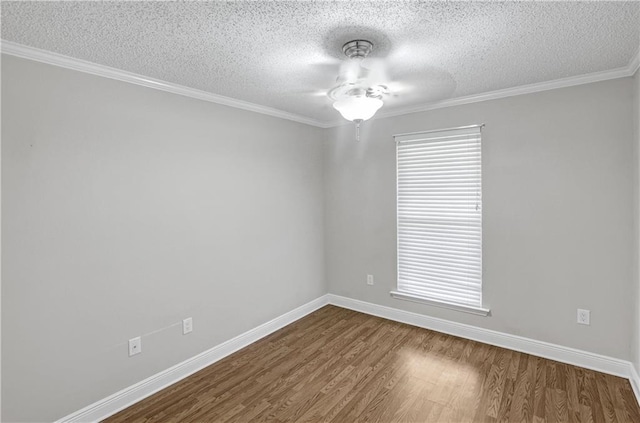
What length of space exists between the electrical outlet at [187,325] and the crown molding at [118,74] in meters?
1.96

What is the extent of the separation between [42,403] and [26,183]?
1.39 meters

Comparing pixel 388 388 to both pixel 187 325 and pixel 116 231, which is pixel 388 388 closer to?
pixel 187 325

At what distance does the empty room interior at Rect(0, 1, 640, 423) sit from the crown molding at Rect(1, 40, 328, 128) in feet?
0.04

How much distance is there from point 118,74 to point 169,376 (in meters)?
2.40

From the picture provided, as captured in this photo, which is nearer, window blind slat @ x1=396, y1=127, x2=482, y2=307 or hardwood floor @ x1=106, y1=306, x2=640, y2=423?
hardwood floor @ x1=106, y1=306, x2=640, y2=423

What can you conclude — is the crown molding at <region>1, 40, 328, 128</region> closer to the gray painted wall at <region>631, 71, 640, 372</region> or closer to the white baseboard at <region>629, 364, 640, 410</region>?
the gray painted wall at <region>631, 71, 640, 372</region>

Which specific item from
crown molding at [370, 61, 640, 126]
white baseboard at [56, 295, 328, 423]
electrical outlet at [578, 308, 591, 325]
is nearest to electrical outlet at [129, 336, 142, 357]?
white baseboard at [56, 295, 328, 423]

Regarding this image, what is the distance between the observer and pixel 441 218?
11.5 feet

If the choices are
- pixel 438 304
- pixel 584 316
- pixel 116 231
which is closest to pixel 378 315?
pixel 438 304

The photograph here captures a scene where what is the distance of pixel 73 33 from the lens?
180cm

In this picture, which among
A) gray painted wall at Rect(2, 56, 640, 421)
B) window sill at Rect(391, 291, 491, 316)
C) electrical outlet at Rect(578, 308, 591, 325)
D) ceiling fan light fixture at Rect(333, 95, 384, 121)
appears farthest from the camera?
window sill at Rect(391, 291, 491, 316)

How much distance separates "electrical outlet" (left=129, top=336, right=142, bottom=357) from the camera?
2.46 m

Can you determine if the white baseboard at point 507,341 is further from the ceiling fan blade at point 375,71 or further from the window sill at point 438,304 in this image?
the ceiling fan blade at point 375,71

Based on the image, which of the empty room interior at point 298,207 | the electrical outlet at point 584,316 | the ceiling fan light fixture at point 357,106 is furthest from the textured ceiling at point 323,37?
the electrical outlet at point 584,316
